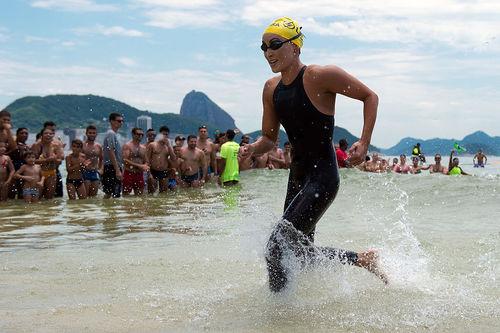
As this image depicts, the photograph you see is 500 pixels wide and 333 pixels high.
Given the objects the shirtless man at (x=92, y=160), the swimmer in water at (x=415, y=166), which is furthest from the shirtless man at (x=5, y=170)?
the swimmer in water at (x=415, y=166)

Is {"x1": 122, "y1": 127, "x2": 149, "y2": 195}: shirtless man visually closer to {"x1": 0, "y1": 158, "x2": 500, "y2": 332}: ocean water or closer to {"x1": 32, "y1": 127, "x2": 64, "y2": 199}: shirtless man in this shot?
{"x1": 32, "y1": 127, "x2": 64, "y2": 199}: shirtless man

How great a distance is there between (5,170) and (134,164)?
297cm

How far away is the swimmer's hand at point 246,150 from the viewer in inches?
184

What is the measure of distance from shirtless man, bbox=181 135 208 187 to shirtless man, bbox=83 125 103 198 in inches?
110

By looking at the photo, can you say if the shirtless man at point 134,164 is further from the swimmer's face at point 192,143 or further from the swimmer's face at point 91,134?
the swimmer's face at point 192,143

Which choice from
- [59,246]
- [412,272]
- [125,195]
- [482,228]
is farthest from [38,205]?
[412,272]

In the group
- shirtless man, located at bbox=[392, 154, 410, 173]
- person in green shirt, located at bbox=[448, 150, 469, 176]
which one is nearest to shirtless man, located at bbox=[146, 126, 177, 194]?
shirtless man, located at bbox=[392, 154, 410, 173]

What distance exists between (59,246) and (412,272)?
429cm

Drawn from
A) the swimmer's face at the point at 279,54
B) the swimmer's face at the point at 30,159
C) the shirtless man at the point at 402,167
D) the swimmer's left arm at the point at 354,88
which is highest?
the swimmer's face at the point at 279,54

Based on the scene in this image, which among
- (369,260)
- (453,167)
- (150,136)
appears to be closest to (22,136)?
(150,136)

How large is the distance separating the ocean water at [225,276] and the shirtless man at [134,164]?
3849 mm

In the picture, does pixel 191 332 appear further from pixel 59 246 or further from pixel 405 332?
pixel 59 246

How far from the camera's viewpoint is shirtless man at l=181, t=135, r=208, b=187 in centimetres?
1667

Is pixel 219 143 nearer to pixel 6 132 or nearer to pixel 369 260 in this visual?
pixel 6 132
